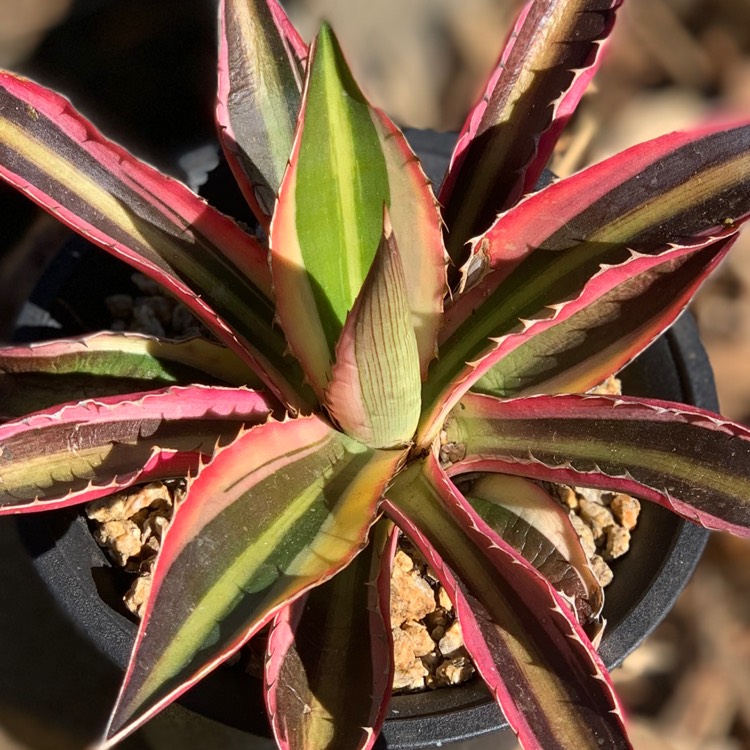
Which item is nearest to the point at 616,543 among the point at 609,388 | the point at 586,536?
the point at 586,536

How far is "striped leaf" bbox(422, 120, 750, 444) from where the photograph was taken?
59 cm

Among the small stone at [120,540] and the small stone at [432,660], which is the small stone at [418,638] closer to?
the small stone at [432,660]

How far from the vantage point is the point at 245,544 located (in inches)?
20.6

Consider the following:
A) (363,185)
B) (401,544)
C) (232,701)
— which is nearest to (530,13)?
(363,185)

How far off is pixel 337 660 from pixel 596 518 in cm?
29

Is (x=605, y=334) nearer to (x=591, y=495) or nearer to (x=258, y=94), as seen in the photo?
(x=591, y=495)

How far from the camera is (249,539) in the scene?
527 millimetres

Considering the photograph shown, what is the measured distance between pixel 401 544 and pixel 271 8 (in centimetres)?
43

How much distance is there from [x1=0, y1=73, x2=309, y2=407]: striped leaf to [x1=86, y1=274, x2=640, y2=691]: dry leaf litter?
16 centimetres

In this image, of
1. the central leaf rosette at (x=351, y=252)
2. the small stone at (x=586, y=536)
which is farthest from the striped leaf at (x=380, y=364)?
the small stone at (x=586, y=536)

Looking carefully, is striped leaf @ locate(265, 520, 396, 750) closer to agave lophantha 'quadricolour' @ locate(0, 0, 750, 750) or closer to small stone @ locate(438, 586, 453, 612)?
agave lophantha 'quadricolour' @ locate(0, 0, 750, 750)

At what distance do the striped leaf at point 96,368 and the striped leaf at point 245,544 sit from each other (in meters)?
0.15

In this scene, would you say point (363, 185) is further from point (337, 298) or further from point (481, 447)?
point (481, 447)

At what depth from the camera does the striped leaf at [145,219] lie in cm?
59
